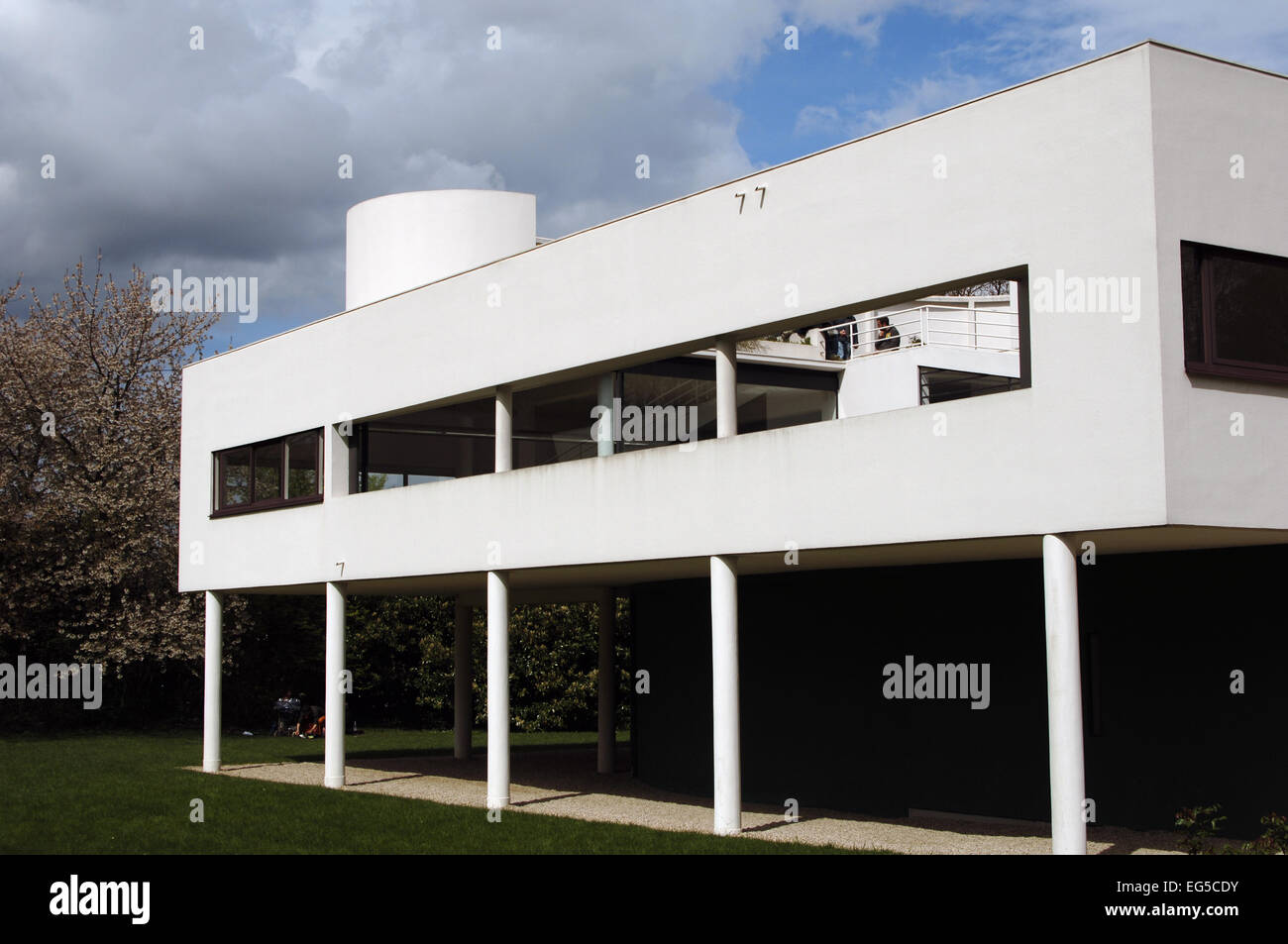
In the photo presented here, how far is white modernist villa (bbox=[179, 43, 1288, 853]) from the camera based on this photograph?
11336 millimetres

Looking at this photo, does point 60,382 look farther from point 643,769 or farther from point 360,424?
point 643,769

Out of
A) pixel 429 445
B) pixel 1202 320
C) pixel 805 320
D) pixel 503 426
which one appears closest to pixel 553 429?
pixel 429 445

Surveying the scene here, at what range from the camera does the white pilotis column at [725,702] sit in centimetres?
1438

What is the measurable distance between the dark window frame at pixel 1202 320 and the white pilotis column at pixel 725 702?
17.7 feet

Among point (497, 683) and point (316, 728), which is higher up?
point (497, 683)

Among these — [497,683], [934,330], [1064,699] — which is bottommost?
[497,683]

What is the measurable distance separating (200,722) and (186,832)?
70.4 ft

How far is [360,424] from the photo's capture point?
832 inches

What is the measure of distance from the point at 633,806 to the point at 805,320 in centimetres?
725

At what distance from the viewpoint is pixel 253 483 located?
22703mm

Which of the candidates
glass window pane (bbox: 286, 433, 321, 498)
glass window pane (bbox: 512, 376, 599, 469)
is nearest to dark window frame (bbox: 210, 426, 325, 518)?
glass window pane (bbox: 286, 433, 321, 498)

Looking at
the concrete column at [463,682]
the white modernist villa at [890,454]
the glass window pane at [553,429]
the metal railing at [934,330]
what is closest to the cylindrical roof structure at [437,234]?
the white modernist villa at [890,454]

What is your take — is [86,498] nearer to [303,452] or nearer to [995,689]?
[303,452]

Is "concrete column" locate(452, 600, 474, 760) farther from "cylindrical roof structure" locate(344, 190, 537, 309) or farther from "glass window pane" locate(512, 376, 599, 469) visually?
"cylindrical roof structure" locate(344, 190, 537, 309)
